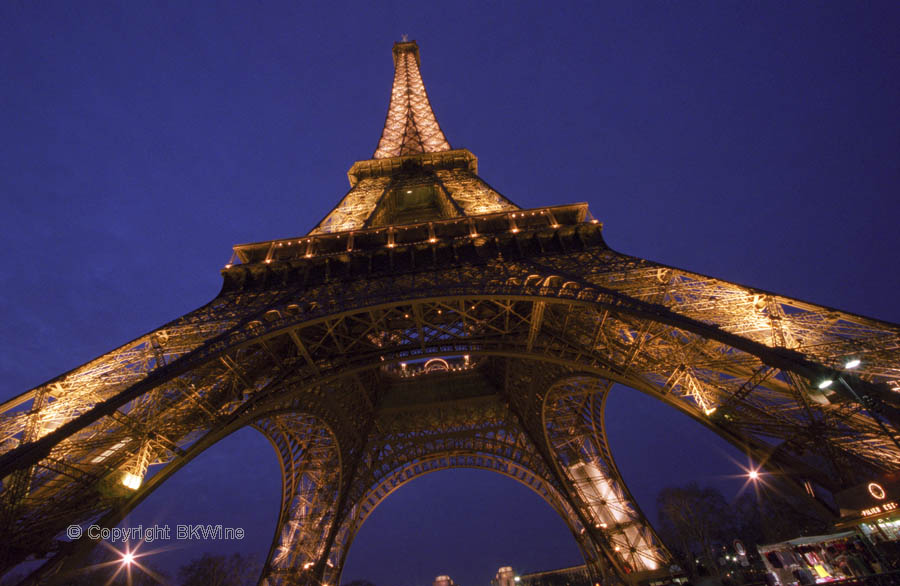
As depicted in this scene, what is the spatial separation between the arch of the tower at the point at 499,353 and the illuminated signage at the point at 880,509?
3.42 feet

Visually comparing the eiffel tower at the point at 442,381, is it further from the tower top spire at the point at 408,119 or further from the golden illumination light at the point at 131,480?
the tower top spire at the point at 408,119

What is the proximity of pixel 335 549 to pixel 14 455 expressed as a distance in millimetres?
15940

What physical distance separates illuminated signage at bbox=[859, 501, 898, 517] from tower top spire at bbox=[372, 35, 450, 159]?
1016 inches

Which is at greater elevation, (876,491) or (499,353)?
(499,353)

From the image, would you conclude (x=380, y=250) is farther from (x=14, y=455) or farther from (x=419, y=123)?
(x=419, y=123)

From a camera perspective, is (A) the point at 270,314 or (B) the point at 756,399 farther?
(A) the point at 270,314

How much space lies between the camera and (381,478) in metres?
22.6

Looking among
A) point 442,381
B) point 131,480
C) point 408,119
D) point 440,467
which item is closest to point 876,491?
point 131,480

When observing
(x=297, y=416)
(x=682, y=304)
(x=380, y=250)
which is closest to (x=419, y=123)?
(x=380, y=250)

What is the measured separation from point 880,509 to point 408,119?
1323 inches

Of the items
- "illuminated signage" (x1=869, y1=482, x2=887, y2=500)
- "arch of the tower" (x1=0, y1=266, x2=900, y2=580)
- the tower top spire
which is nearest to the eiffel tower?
"arch of the tower" (x1=0, y1=266, x2=900, y2=580)

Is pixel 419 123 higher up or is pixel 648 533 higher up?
pixel 419 123

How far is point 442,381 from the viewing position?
24.5 m

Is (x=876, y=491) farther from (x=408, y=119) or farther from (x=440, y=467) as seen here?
(x=408, y=119)
